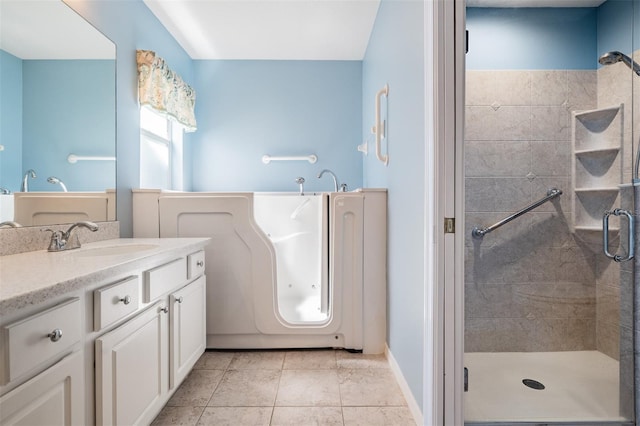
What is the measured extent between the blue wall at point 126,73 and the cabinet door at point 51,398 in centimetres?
126

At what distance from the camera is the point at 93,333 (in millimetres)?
1021

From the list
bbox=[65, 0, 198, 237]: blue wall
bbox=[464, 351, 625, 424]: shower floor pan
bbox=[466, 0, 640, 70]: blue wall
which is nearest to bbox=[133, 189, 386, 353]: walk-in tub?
bbox=[65, 0, 198, 237]: blue wall

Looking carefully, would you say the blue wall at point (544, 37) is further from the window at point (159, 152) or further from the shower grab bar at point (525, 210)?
the window at point (159, 152)

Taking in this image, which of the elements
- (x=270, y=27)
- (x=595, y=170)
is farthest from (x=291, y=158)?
(x=595, y=170)

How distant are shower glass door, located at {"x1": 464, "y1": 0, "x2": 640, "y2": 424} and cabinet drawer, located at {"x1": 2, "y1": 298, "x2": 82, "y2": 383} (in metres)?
1.59

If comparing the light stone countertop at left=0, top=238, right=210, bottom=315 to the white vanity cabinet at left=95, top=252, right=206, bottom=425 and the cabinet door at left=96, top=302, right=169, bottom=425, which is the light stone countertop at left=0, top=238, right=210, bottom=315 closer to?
the white vanity cabinet at left=95, top=252, right=206, bottom=425

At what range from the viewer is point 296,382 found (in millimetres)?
1865

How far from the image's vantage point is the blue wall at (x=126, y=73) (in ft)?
6.26

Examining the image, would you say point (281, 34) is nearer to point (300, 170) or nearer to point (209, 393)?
point (300, 170)

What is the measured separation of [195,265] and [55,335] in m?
0.98

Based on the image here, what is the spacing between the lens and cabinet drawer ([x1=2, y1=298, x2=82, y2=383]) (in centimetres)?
72

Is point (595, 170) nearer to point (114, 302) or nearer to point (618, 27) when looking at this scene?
point (618, 27)

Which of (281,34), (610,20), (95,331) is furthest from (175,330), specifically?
(610,20)

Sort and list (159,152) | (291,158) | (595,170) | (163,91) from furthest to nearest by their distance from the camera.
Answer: (291,158) < (159,152) < (163,91) < (595,170)
